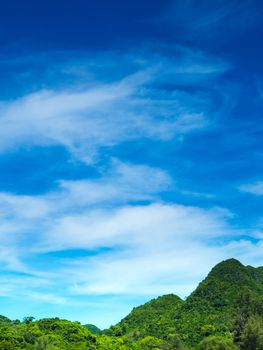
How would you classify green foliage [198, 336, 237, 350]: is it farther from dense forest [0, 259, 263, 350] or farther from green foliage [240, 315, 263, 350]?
green foliage [240, 315, 263, 350]

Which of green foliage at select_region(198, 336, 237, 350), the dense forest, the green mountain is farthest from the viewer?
the green mountain

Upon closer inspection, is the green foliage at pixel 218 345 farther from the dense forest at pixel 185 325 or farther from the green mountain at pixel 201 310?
the green mountain at pixel 201 310

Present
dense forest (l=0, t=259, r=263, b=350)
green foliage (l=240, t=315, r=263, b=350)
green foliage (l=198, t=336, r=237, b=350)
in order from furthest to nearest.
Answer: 1. dense forest (l=0, t=259, r=263, b=350)
2. green foliage (l=198, t=336, r=237, b=350)
3. green foliage (l=240, t=315, r=263, b=350)

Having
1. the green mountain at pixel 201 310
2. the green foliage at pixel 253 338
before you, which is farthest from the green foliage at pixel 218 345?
the green mountain at pixel 201 310

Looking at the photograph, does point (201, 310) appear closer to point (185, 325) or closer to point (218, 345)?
point (185, 325)

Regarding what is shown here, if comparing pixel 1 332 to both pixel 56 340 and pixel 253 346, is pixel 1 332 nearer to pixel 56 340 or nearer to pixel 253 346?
pixel 56 340

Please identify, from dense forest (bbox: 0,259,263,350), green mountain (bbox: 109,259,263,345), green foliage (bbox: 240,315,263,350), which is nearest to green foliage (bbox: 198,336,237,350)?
dense forest (bbox: 0,259,263,350)

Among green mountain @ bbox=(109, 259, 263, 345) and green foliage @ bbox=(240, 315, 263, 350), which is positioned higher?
green mountain @ bbox=(109, 259, 263, 345)

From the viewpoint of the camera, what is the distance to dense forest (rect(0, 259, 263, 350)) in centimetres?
8584

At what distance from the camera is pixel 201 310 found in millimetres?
151250

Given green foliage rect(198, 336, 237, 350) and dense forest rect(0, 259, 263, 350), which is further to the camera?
dense forest rect(0, 259, 263, 350)

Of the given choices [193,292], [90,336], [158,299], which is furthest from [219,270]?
[90,336]

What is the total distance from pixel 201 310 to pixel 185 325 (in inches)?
521

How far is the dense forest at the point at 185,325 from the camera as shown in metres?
85.8
